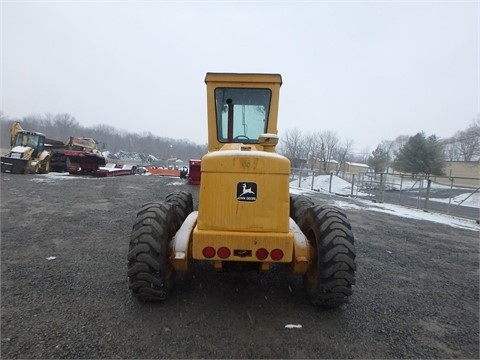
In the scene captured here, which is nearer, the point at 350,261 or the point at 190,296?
the point at 350,261

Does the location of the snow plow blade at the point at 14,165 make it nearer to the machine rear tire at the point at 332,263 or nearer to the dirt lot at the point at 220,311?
the dirt lot at the point at 220,311

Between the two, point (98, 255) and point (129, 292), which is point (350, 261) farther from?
point (98, 255)

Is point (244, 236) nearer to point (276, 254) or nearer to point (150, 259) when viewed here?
point (276, 254)

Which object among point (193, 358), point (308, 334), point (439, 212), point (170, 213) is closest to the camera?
point (193, 358)

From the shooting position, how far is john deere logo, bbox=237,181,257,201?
10.8 feet

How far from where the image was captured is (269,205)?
3314 millimetres

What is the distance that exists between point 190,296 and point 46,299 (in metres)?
1.69

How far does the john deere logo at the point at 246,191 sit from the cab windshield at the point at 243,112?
5.12 feet

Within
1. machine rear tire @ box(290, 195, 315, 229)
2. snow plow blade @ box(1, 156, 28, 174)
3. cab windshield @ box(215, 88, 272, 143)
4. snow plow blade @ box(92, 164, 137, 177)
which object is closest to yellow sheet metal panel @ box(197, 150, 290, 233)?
cab windshield @ box(215, 88, 272, 143)

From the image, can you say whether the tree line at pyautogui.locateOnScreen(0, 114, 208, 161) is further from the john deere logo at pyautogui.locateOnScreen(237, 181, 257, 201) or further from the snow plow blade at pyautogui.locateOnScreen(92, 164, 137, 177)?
the john deere logo at pyautogui.locateOnScreen(237, 181, 257, 201)

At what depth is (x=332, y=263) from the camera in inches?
133

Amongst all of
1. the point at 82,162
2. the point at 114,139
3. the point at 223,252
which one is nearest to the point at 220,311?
the point at 223,252

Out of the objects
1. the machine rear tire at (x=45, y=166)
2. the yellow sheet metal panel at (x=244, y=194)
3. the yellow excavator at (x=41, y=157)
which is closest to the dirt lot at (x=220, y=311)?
the yellow sheet metal panel at (x=244, y=194)

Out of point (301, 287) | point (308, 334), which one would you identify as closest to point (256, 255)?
point (308, 334)
